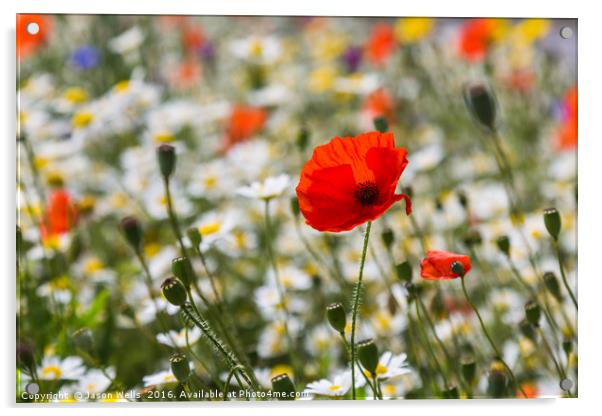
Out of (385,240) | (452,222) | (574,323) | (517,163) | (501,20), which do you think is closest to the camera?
(385,240)

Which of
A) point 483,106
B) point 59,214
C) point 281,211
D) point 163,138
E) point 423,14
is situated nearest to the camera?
point 483,106

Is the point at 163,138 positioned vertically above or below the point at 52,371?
above

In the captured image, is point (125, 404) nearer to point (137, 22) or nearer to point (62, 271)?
point (62, 271)

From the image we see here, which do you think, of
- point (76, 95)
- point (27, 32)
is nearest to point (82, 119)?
point (76, 95)

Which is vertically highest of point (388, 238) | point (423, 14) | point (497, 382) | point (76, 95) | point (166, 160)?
point (423, 14)

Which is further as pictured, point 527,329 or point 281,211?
point 281,211

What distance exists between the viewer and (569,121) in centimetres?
170

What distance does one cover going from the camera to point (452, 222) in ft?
5.99

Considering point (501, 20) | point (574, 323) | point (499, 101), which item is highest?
point (501, 20)

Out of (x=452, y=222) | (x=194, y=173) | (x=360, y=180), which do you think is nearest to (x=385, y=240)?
(x=360, y=180)

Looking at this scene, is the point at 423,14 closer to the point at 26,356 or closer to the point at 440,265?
the point at 440,265

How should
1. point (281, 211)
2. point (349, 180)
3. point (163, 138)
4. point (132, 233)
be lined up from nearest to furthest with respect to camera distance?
point (349, 180) < point (132, 233) < point (163, 138) < point (281, 211)

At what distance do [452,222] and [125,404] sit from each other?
74 centimetres

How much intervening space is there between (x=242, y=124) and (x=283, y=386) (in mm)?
799
